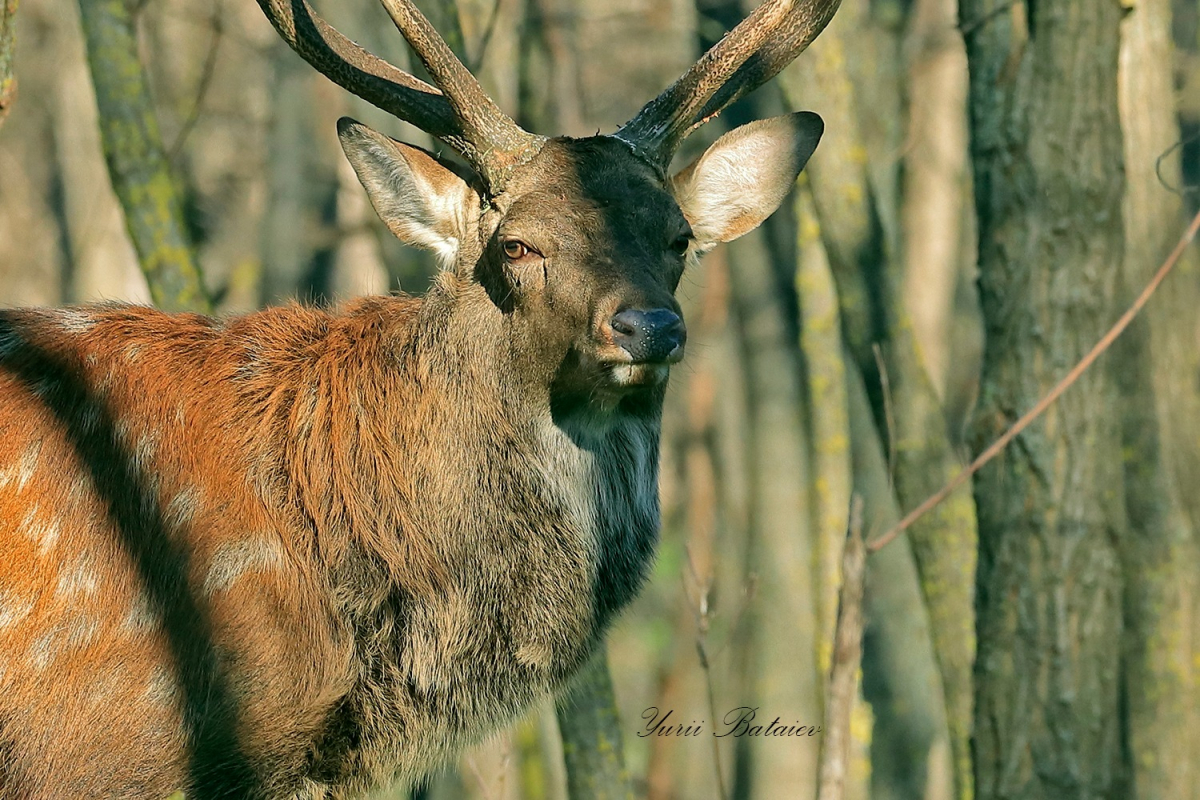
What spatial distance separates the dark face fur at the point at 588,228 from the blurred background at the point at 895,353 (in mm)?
577

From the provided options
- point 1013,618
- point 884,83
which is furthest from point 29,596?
point 884,83

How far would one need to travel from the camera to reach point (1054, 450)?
6125 millimetres

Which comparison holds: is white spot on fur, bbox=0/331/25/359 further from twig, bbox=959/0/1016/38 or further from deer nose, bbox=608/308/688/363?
twig, bbox=959/0/1016/38

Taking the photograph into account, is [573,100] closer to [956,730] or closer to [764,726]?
[764,726]

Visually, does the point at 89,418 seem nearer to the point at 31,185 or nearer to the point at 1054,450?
the point at 1054,450

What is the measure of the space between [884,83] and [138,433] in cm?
878

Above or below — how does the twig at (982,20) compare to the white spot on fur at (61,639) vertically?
above

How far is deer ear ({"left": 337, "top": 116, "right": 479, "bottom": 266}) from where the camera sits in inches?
224

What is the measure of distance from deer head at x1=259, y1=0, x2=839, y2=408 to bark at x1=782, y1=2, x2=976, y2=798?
1.59m

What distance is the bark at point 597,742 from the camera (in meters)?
6.62

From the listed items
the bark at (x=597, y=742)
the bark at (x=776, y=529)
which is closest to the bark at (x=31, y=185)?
the bark at (x=776, y=529)

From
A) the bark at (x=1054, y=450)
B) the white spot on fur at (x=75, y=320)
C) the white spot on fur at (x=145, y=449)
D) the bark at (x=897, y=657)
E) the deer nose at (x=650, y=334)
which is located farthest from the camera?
the bark at (x=897, y=657)

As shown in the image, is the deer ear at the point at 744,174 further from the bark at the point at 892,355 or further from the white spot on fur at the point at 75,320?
the white spot on fur at the point at 75,320

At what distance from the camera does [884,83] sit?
12.2 meters
